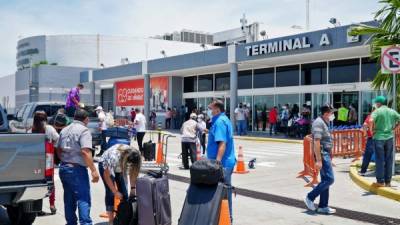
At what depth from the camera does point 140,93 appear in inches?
1603

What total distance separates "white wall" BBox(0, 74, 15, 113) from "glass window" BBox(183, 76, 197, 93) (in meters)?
33.8

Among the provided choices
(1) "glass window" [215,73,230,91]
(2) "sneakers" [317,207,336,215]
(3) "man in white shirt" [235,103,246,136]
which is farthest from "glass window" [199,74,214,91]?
(2) "sneakers" [317,207,336,215]

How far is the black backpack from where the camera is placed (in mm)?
5766

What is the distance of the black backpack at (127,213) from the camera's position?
227 inches

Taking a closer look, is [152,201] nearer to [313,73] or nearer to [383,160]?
[383,160]

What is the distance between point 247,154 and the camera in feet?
58.7

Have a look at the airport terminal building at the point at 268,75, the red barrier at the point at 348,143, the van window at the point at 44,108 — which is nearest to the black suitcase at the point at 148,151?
the van window at the point at 44,108

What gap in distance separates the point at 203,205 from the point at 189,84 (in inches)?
1288

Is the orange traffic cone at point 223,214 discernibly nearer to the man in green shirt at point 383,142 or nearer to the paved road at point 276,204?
the paved road at point 276,204

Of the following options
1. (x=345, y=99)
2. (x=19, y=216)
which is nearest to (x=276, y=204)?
(x=19, y=216)

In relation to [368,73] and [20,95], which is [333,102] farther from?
[20,95]

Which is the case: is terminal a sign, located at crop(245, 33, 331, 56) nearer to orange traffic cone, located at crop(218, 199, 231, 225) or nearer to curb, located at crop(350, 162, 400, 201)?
curb, located at crop(350, 162, 400, 201)

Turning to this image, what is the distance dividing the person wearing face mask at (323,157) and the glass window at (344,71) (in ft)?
60.0

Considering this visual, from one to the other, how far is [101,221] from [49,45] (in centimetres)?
6594
